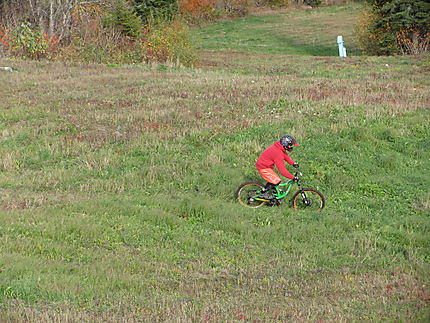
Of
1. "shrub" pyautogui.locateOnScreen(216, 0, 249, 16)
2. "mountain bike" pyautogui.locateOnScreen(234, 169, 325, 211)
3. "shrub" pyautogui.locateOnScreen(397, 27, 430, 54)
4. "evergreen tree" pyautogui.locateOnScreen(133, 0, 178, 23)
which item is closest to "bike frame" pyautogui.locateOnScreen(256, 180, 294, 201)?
"mountain bike" pyautogui.locateOnScreen(234, 169, 325, 211)

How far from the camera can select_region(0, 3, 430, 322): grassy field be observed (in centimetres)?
638

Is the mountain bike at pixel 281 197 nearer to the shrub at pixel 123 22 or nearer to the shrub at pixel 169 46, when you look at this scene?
the shrub at pixel 169 46

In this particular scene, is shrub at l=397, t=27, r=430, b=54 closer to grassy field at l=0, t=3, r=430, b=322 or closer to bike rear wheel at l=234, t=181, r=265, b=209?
grassy field at l=0, t=3, r=430, b=322

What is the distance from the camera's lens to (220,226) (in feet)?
30.5

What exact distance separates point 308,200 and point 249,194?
116 cm

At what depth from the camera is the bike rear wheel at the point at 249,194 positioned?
Answer: 1052cm

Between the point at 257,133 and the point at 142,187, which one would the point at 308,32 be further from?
the point at 142,187

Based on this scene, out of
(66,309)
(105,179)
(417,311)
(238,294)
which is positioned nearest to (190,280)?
(238,294)

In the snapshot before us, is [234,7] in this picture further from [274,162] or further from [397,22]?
[274,162]

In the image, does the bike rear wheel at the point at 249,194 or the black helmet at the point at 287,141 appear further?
the bike rear wheel at the point at 249,194

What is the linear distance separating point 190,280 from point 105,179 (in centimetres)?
495

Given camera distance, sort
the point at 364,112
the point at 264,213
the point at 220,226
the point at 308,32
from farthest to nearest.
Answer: the point at 308,32 < the point at 364,112 < the point at 264,213 < the point at 220,226

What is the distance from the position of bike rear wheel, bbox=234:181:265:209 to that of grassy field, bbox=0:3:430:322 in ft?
0.67

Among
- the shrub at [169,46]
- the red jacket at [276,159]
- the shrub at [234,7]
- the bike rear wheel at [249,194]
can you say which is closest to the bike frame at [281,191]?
the bike rear wheel at [249,194]
